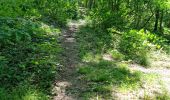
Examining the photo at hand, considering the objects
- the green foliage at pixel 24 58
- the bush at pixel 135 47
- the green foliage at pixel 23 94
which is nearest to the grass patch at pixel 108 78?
the green foliage at pixel 24 58

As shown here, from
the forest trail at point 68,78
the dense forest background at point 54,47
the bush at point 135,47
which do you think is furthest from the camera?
the bush at point 135,47

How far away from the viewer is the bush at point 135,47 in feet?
36.2

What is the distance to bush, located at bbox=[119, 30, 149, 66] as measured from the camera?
11.0 meters

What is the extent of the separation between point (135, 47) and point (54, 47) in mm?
3212

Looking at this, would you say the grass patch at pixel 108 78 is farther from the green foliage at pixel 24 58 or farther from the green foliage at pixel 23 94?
the green foliage at pixel 23 94

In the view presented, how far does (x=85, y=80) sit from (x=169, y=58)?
5879 millimetres

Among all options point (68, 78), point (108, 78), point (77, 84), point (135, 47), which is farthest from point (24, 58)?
point (135, 47)

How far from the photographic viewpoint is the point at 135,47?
11789 millimetres

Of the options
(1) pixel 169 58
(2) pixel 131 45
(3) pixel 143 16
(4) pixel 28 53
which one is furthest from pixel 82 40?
(3) pixel 143 16

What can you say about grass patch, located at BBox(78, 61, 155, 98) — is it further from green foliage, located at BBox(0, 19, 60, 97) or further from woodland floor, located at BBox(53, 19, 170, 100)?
green foliage, located at BBox(0, 19, 60, 97)

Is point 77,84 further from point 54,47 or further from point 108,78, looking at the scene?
point 54,47

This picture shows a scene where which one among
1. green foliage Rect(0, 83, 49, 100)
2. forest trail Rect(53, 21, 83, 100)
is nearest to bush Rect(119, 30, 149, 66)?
forest trail Rect(53, 21, 83, 100)

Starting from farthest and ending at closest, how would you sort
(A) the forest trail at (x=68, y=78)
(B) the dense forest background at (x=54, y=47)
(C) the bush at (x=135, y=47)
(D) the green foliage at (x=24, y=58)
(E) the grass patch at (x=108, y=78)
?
1. (C) the bush at (x=135, y=47)
2. (E) the grass patch at (x=108, y=78)
3. (A) the forest trail at (x=68, y=78)
4. (B) the dense forest background at (x=54, y=47)
5. (D) the green foliage at (x=24, y=58)

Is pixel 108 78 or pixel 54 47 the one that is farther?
pixel 54 47
